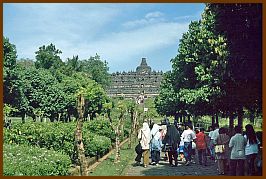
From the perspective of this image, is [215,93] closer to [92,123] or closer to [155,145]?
[155,145]

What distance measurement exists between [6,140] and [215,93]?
10.0 metres

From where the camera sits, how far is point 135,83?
110 meters

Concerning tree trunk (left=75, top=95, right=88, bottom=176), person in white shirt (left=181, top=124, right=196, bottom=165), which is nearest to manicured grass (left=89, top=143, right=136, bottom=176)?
tree trunk (left=75, top=95, right=88, bottom=176)

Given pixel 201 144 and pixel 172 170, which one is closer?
pixel 172 170

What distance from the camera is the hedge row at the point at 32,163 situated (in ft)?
29.2

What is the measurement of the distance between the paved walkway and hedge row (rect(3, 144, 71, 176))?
3.02 meters

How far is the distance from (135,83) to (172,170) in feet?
318

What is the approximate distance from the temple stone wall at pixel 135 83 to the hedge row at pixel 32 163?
9474cm

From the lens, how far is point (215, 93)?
64.6 ft

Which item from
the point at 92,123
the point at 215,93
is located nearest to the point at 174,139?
the point at 215,93

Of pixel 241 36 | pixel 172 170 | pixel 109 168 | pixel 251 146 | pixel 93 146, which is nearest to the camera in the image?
pixel 241 36

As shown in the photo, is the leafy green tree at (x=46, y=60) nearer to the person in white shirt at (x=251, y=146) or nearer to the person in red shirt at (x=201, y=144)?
the person in red shirt at (x=201, y=144)

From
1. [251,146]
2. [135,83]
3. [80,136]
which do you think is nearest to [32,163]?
[80,136]

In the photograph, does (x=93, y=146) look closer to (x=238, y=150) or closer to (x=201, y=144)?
(x=201, y=144)
